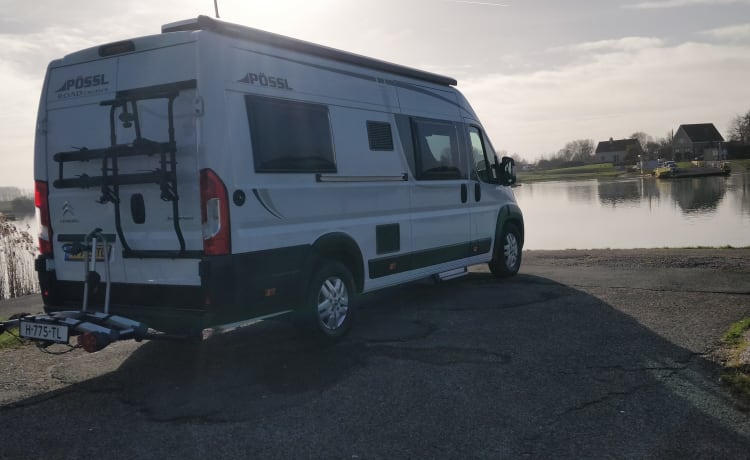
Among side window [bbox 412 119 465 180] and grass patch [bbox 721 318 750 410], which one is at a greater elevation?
side window [bbox 412 119 465 180]

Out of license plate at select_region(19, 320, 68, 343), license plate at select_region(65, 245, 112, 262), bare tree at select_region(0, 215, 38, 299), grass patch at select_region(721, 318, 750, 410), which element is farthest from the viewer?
bare tree at select_region(0, 215, 38, 299)

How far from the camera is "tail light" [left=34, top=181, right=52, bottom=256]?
581 cm

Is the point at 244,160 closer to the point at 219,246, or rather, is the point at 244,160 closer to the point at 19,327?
the point at 219,246

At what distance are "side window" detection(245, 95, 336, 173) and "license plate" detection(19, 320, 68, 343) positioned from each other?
1.94 m

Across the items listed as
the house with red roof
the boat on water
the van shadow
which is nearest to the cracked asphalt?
the van shadow

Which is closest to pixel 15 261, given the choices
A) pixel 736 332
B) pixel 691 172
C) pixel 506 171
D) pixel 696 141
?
pixel 506 171

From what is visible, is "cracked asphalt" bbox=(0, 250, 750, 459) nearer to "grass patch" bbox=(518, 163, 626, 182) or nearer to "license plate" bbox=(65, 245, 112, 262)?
"license plate" bbox=(65, 245, 112, 262)

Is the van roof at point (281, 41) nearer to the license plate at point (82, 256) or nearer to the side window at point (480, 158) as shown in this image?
the side window at point (480, 158)

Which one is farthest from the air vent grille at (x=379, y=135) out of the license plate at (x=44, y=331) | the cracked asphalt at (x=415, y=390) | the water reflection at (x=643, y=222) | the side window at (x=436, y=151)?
the water reflection at (x=643, y=222)

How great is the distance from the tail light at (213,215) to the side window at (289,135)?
1.59 ft

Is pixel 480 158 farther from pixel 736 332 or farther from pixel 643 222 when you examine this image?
pixel 643 222

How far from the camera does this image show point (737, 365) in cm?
512

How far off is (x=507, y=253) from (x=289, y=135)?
533cm

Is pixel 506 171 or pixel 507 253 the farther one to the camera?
pixel 507 253
